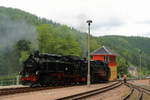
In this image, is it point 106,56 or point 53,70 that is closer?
point 53,70

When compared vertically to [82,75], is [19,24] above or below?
above

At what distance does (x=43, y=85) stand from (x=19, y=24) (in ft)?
133

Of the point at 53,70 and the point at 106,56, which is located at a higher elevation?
the point at 106,56

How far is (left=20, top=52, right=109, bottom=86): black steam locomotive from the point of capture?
3122 cm

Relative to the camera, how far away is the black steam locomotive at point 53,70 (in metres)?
31.2

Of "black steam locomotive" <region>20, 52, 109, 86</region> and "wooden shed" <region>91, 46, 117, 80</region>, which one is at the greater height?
"wooden shed" <region>91, 46, 117, 80</region>

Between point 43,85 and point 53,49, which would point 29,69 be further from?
point 53,49

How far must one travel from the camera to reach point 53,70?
33.0 metres

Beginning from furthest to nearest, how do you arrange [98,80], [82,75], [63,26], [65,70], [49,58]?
[63,26], [98,80], [82,75], [65,70], [49,58]

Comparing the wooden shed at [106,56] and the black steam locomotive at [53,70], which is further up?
the wooden shed at [106,56]

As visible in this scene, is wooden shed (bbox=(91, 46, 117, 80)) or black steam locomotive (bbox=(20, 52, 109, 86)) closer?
black steam locomotive (bbox=(20, 52, 109, 86))

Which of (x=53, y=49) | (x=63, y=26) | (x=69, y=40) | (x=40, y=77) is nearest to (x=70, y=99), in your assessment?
(x=40, y=77)

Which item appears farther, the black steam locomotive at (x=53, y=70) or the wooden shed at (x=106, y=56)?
the wooden shed at (x=106, y=56)

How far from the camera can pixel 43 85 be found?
32.4 metres
